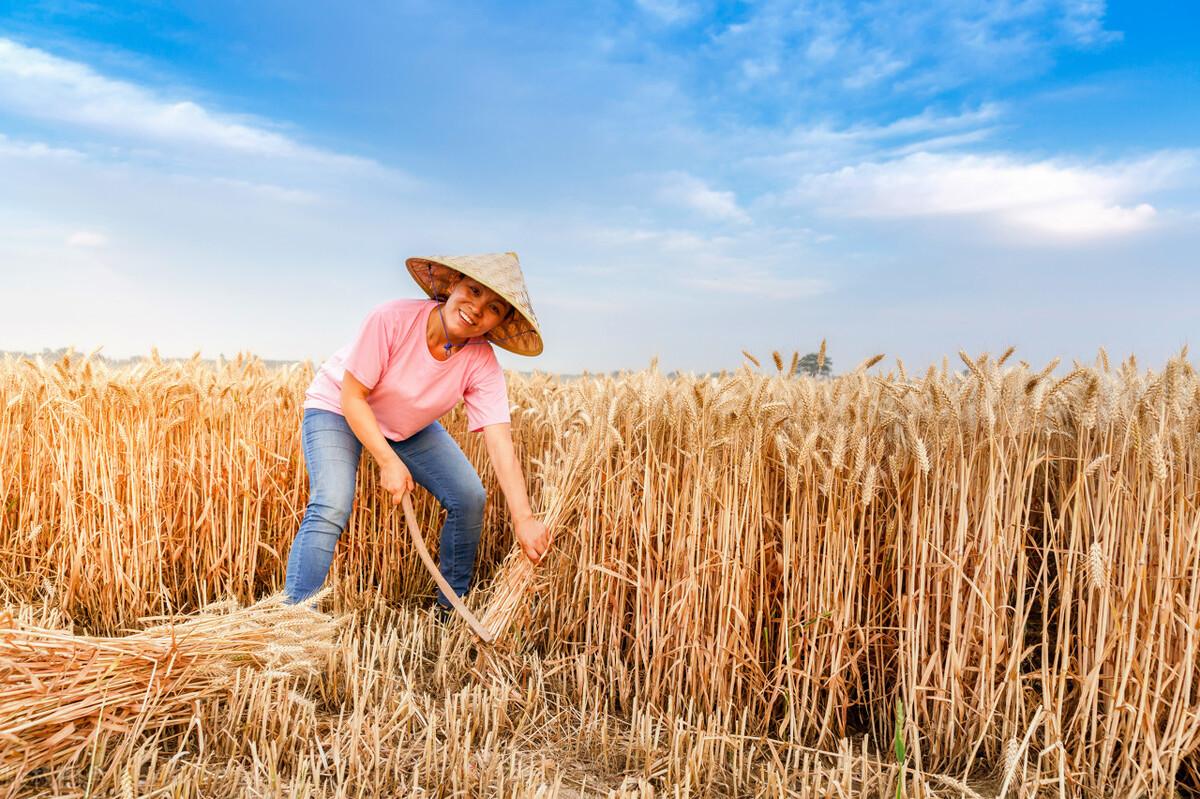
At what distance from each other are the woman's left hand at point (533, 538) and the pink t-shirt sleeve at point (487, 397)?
0.48m

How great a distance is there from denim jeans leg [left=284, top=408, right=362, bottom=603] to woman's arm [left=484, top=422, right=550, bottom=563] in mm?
594

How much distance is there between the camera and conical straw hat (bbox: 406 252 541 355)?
2602 millimetres

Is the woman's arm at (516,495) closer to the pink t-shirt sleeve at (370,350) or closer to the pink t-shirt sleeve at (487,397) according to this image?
the pink t-shirt sleeve at (487,397)

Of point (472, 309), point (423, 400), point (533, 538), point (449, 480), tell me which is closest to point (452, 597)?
point (533, 538)

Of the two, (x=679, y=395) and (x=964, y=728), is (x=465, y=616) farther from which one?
(x=964, y=728)

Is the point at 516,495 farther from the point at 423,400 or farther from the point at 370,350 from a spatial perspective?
the point at 370,350

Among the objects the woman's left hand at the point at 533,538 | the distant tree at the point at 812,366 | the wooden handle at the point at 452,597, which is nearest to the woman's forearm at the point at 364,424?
the wooden handle at the point at 452,597

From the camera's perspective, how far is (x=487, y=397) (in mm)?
2980

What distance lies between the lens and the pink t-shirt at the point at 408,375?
9.14 feet

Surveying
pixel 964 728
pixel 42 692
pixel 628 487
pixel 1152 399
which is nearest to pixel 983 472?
pixel 1152 399

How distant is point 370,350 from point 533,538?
93cm

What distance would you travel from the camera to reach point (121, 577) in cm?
348

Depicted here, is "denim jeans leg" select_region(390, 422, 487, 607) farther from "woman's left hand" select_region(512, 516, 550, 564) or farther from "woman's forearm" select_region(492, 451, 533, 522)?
"woman's left hand" select_region(512, 516, 550, 564)

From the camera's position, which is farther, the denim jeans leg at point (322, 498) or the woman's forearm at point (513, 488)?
the denim jeans leg at point (322, 498)
